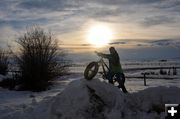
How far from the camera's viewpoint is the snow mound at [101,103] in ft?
36.9

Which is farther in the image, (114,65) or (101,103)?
(114,65)

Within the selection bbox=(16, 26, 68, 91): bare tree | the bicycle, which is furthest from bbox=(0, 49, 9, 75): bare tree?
the bicycle

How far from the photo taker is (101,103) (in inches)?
459

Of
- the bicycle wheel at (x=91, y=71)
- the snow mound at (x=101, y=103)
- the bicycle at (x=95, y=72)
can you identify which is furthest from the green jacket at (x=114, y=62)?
the snow mound at (x=101, y=103)

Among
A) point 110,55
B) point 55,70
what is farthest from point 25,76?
point 110,55

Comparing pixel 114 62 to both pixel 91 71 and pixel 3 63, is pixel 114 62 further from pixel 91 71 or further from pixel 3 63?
pixel 3 63

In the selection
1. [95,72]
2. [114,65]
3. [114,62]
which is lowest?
[95,72]

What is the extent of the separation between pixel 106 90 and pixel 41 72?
16685 mm

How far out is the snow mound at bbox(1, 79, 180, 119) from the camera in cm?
1125

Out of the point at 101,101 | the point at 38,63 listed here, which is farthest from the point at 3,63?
the point at 101,101

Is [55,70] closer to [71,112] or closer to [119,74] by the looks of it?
[119,74]

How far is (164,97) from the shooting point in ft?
38.1

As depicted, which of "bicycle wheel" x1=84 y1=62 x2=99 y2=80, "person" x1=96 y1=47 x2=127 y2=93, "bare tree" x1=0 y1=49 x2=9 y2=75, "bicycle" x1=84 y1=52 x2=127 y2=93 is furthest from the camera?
"bare tree" x1=0 y1=49 x2=9 y2=75

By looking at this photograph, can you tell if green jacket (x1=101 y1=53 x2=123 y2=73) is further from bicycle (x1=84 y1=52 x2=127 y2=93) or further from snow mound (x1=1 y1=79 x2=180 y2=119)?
snow mound (x1=1 y1=79 x2=180 y2=119)
